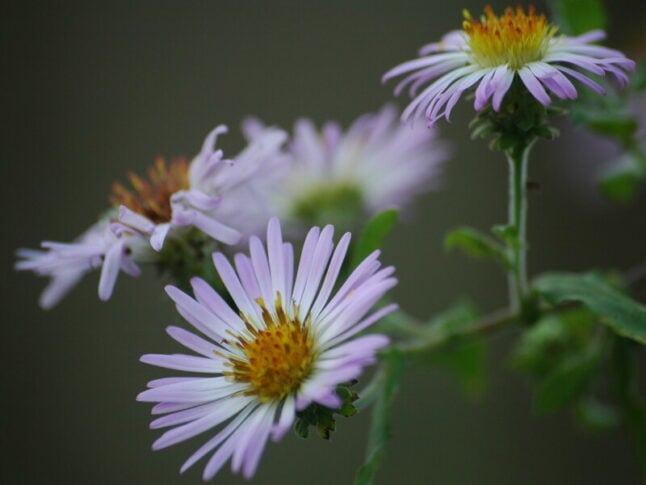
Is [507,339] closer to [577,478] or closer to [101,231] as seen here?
[577,478]

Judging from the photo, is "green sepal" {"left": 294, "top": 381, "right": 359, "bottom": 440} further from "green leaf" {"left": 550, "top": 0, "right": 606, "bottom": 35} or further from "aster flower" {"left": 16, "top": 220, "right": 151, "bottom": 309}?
"green leaf" {"left": 550, "top": 0, "right": 606, "bottom": 35}

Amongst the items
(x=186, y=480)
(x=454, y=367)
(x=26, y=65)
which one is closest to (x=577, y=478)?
(x=186, y=480)

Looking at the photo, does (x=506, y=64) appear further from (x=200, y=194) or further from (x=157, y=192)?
(x=157, y=192)

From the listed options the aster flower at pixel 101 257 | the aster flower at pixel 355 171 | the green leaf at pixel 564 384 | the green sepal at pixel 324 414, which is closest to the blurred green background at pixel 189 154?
the aster flower at pixel 355 171

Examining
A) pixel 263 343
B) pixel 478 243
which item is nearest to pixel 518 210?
pixel 478 243

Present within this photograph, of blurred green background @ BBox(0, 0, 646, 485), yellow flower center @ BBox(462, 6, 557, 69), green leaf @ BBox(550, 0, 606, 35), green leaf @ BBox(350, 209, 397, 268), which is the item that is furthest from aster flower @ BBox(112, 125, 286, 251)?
blurred green background @ BBox(0, 0, 646, 485)

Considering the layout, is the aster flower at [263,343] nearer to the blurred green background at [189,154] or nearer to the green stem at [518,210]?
the green stem at [518,210]
